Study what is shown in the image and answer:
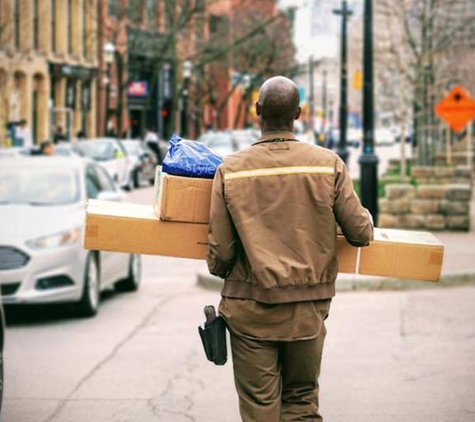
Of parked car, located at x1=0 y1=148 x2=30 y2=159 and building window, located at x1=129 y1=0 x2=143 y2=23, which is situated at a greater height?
building window, located at x1=129 y1=0 x2=143 y2=23

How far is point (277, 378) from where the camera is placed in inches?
202

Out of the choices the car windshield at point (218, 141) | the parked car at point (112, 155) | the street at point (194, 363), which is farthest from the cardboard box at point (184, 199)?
the car windshield at point (218, 141)

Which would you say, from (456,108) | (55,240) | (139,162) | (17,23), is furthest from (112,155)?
(55,240)

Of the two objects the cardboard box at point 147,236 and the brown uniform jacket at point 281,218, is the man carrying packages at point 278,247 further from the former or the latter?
the cardboard box at point 147,236

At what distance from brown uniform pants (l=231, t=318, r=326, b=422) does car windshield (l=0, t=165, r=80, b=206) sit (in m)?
7.39

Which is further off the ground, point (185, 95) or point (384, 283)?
point (185, 95)

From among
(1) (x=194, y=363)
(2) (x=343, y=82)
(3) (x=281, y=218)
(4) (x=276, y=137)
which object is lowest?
(1) (x=194, y=363)

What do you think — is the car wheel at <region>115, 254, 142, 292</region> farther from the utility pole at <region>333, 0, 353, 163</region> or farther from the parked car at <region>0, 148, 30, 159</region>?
the utility pole at <region>333, 0, 353, 163</region>

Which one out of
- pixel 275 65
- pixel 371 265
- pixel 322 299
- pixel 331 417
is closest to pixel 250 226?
pixel 322 299

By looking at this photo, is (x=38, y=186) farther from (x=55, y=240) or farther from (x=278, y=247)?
(x=278, y=247)

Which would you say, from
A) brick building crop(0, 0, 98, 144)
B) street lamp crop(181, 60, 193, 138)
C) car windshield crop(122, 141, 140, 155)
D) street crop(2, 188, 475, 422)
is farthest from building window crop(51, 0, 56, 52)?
street crop(2, 188, 475, 422)

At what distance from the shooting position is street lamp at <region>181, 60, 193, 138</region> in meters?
59.8

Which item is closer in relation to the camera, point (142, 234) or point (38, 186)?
point (142, 234)

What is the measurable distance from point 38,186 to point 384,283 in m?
4.01
